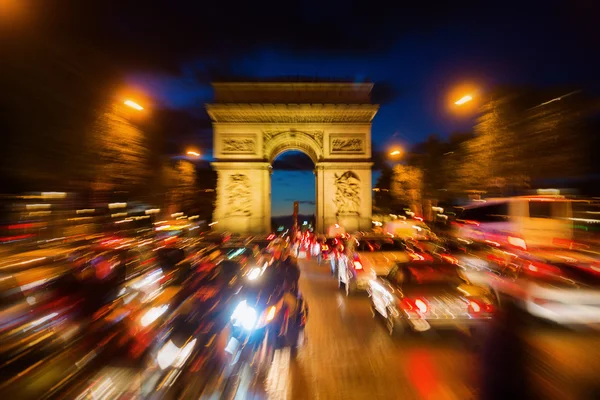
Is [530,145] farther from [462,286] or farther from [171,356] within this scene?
[171,356]

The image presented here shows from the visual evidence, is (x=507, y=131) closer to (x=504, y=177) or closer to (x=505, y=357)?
(x=504, y=177)

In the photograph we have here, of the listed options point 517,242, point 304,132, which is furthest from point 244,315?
point 304,132

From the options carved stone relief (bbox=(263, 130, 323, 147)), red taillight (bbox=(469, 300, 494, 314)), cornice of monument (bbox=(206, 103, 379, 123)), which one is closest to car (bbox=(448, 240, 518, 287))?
red taillight (bbox=(469, 300, 494, 314))

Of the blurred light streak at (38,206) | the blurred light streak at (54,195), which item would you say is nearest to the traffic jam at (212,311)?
the blurred light streak at (38,206)

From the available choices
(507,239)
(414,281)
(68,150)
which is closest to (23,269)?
(68,150)

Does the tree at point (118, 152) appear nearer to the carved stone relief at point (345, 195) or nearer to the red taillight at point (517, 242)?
the carved stone relief at point (345, 195)
